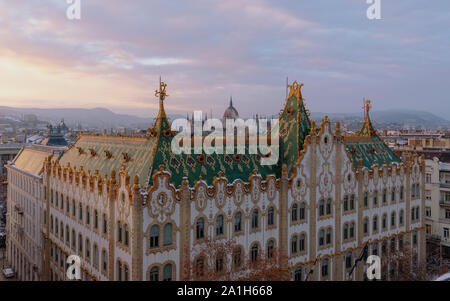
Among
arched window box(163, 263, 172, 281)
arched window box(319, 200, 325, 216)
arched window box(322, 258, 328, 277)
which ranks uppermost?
arched window box(319, 200, 325, 216)

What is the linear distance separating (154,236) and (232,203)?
9558 millimetres

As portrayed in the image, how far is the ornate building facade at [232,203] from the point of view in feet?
127

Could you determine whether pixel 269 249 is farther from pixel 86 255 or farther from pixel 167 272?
pixel 86 255

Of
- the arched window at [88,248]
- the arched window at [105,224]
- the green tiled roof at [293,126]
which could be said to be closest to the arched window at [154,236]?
the arched window at [105,224]

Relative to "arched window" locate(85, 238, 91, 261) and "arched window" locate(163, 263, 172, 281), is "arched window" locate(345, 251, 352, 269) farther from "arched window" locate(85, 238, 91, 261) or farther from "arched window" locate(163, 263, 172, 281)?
"arched window" locate(85, 238, 91, 261)

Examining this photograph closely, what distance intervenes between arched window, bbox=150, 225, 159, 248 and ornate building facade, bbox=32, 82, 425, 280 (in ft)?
0.35

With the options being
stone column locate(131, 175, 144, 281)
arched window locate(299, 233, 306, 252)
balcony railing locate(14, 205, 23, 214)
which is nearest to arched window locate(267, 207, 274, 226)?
arched window locate(299, 233, 306, 252)

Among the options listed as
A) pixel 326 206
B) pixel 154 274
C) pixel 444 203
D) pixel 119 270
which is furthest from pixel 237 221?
pixel 444 203

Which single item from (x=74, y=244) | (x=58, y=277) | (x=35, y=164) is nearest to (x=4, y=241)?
(x=35, y=164)

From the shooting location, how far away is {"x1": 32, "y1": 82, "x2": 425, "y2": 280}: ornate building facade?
38562 mm

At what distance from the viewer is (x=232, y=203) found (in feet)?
140

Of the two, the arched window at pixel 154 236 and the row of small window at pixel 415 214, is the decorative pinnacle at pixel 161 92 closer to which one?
the arched window at pixel 154 236

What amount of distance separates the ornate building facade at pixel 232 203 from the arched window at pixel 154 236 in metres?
0.11
